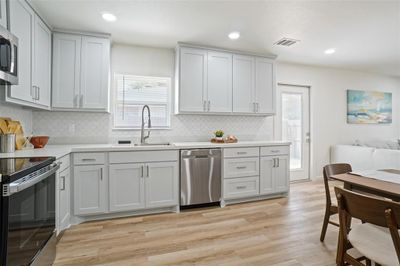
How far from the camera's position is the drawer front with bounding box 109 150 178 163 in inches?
108

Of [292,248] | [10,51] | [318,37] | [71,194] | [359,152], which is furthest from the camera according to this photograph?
[359,152]

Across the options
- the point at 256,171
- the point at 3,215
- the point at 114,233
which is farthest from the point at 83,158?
the point at 256,171

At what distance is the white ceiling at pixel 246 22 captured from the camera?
240 centimetres

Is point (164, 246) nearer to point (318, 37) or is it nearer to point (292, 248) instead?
point (292, 248)

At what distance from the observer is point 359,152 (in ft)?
14.5

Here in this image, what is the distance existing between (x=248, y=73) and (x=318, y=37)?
119cm

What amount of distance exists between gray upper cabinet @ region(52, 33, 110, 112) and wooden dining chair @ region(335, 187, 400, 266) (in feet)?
10.00

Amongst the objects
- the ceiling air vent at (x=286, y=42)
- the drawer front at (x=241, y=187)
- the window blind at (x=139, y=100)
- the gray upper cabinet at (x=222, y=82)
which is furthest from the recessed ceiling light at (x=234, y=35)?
the drawer front at (x=241, y=187)

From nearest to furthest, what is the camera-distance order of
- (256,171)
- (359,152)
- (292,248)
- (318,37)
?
(292,248) < (318,37) < (256,171) < (359,152)

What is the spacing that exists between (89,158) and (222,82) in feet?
7.86

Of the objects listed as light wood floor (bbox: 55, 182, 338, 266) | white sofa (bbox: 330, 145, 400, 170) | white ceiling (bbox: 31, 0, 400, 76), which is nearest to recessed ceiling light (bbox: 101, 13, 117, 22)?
white ceiling (bbox: 31, 0, 400, 76)

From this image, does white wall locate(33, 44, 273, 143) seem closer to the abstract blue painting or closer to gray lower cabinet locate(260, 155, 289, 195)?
gray lower cabinet locate(260, 155, 289, 195)

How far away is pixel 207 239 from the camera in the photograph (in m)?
2.29

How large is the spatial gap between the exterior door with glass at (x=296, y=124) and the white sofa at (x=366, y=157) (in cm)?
70
